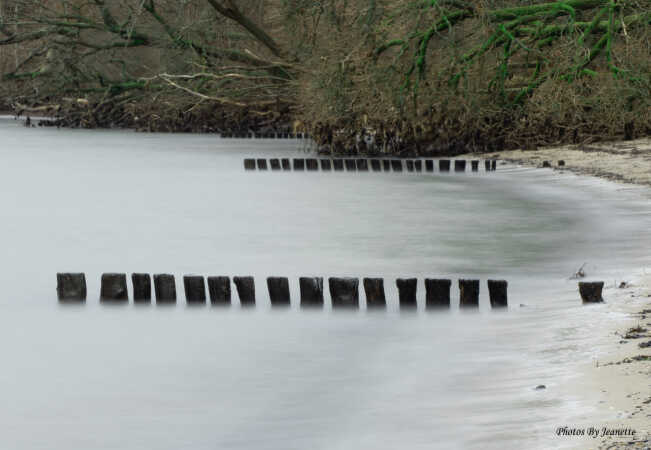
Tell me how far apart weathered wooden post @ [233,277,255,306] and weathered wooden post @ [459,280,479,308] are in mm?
1974

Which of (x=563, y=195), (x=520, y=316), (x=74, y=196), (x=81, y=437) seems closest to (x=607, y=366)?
(x=520, y=316)

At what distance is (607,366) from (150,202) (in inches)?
605

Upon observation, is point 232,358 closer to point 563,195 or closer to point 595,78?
point 563,195

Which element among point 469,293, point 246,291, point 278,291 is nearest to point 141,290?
point 246,291

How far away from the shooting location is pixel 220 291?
35.1ft

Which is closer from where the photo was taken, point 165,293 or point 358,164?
point 165,293

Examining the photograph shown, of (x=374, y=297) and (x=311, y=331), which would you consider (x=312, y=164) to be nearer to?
(x=374, y=297)

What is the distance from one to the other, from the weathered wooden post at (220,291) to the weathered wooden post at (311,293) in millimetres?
705

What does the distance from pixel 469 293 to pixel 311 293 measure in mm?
1475

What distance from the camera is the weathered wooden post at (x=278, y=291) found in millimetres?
10703

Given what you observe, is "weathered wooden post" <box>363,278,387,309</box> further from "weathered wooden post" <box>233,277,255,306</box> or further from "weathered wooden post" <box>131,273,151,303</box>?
"weathered wooden post" <box>131,273,151,303</box>

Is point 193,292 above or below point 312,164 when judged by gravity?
above

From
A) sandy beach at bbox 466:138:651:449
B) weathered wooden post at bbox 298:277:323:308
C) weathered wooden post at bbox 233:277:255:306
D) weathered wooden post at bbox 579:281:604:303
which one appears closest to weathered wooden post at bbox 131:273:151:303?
weathered wooden post at bbox 233:277:255:306

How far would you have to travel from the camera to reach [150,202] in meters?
21.9
